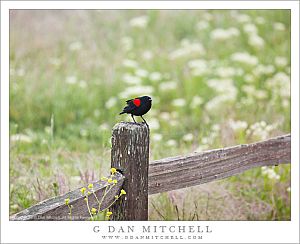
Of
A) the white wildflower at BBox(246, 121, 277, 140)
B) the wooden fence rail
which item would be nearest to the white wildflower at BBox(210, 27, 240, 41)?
the white wildflower at BBox(246, 121, 277, 140)

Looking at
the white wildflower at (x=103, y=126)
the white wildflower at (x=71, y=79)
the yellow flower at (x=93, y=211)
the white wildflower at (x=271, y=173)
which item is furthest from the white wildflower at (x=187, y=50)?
the yellow flower at (x=93, y=211)

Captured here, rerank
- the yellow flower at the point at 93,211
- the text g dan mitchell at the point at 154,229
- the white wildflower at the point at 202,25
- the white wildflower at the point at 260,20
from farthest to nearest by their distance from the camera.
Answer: the white wildflower at the point at 202,25, the white wildflower at the point at 260,20, the text g dan mitchell at the point at 154,229, the yellow flower at the point at 93,211

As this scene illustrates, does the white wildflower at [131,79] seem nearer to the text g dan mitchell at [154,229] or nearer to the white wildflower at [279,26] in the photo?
the white wildflower at [279,26]

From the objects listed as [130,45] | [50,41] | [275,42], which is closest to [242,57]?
[275,42]

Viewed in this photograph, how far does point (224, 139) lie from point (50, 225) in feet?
5.52

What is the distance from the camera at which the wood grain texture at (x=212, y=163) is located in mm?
2297

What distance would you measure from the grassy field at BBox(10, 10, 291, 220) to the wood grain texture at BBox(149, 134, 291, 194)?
0.93ft

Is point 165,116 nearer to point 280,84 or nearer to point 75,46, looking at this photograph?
point 280,84

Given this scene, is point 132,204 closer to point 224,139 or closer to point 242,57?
point 224,139

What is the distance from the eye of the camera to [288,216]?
323 cm

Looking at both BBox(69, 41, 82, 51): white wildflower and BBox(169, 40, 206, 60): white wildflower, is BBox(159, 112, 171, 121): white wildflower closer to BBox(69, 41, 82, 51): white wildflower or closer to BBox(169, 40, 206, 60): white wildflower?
BBox(169, 40, 206, 60): white wildflower

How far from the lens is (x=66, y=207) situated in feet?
6.35

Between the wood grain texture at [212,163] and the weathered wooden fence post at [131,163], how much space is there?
0.28 ft

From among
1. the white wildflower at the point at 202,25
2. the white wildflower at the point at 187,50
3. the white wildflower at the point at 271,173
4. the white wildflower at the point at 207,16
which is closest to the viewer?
the white wildflower at the point at 271,173
